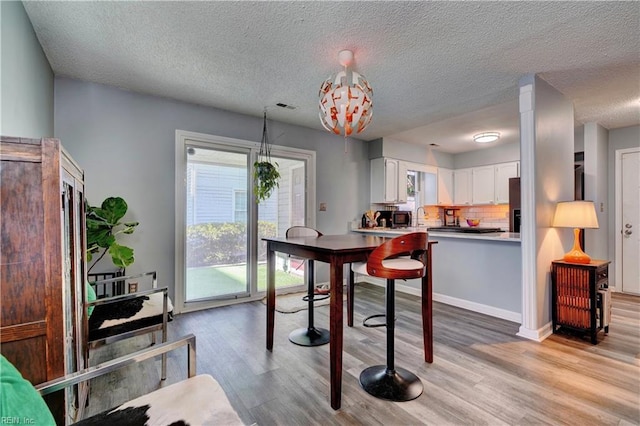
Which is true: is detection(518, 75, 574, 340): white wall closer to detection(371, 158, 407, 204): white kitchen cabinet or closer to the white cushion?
the white cushion

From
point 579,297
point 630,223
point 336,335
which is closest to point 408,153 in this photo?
point 630,223

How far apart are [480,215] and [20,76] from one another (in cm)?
696

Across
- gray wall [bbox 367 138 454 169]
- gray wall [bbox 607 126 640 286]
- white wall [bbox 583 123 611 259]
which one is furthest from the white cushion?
gray wall [bbox 607 126 640 286]

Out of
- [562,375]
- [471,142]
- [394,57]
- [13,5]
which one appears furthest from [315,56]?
[471,142]

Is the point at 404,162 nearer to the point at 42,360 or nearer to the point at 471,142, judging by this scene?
the point at 471,142

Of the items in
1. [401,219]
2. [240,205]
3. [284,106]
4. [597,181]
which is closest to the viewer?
[284,106]

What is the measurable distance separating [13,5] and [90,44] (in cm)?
56

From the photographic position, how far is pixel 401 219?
547cm

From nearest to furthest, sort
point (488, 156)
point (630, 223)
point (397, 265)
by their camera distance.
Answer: point (397, 265) → point (630, 223) → point (488, 156)

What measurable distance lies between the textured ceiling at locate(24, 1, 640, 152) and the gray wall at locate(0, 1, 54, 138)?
0.12 meters

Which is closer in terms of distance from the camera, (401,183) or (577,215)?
(577,215)

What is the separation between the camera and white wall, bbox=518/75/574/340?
A: 274 cm

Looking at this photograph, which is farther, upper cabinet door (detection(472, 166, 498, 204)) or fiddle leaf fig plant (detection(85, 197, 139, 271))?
upper cabinet door (detection(472, 166, 498, 204))

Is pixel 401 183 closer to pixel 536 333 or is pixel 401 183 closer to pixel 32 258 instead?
pixel 536 333
